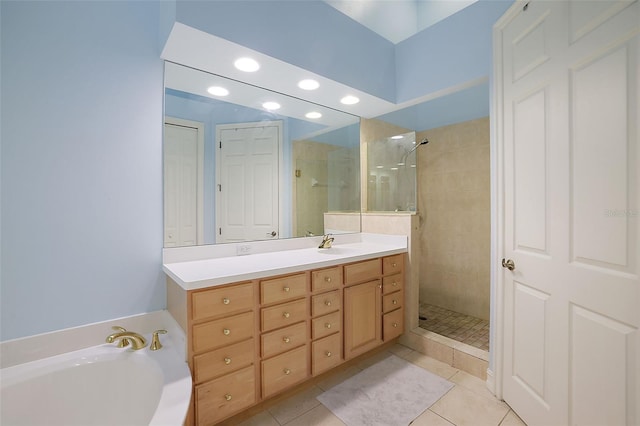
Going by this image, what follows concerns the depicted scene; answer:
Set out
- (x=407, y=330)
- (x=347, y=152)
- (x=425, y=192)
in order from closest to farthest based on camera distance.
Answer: (x=407, y=330) → (x=347, y=152) → (x=425, y=192)

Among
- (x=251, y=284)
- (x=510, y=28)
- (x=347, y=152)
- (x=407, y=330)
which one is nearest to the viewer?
(x=251, y=284)

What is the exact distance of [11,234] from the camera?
1.30m

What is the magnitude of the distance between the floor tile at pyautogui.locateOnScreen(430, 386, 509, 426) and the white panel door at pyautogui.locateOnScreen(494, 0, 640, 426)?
0.34 feet

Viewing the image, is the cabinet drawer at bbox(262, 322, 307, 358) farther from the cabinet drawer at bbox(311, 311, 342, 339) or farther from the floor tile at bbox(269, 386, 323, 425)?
the floor tile at bbox(269, 386, 323, 425)

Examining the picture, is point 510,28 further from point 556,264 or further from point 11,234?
point 11,234

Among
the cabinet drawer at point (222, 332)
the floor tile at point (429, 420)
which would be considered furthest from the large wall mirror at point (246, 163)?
the floor tile at point (429, 420)

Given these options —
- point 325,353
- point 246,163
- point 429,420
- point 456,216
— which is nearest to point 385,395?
point 429,420

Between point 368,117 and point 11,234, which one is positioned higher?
point 368,117

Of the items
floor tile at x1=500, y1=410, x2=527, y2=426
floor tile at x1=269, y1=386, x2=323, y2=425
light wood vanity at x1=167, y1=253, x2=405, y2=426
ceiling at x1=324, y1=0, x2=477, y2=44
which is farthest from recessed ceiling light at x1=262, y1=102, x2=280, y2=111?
floor tile at x1=500, y1=410, x2=527, y2=426

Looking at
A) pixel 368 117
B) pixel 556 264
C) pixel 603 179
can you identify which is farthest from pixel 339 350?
pixel 368 117

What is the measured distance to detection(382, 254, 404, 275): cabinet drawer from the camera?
2209 millimetres

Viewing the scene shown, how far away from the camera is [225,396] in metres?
1.38

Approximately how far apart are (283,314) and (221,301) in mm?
392

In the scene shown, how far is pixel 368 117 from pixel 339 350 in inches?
88.7
